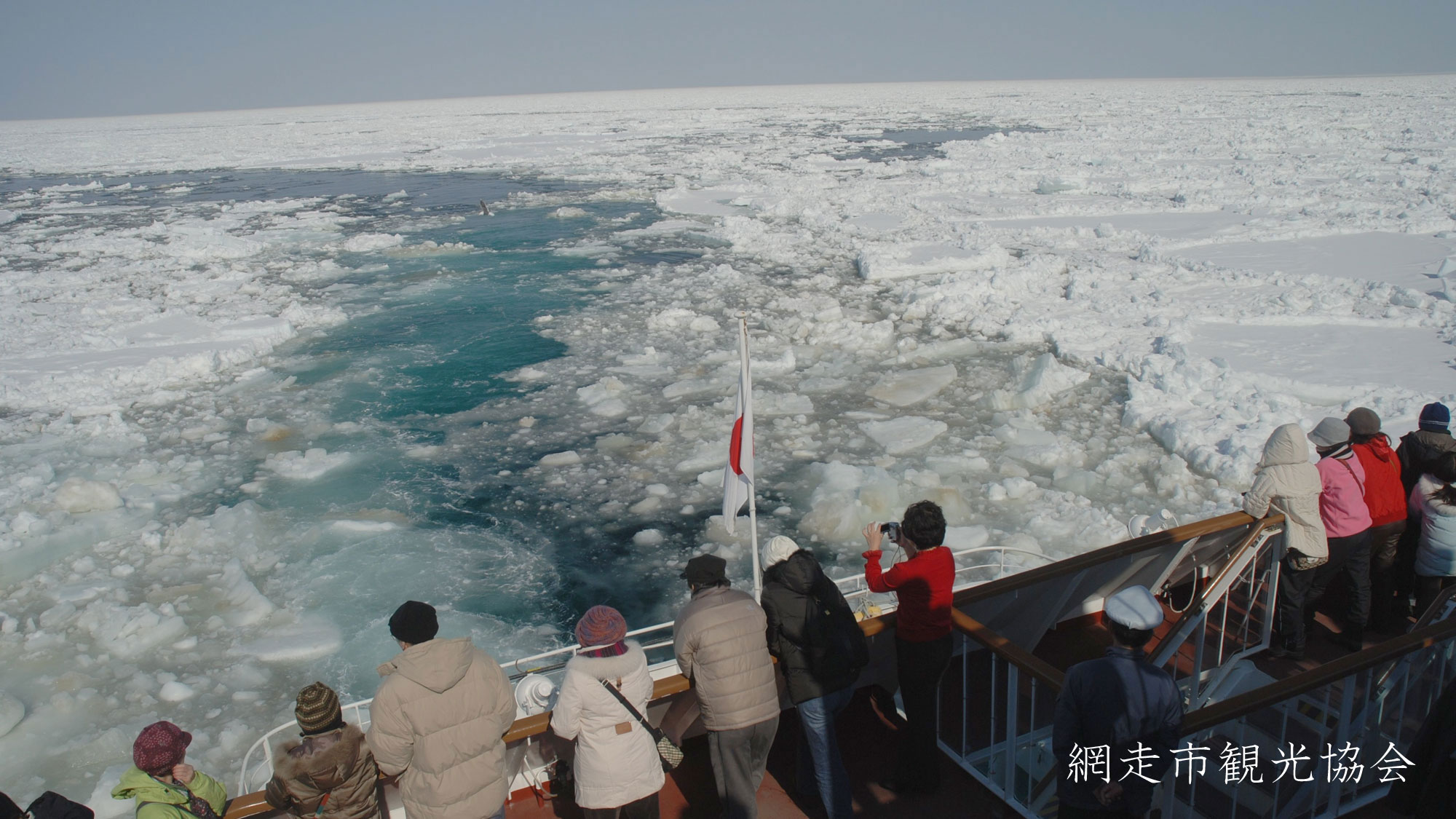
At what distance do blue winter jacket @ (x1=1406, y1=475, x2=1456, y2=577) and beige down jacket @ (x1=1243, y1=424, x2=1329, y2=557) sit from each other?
0.56m

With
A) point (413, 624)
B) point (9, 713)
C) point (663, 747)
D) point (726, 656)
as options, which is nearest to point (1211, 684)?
point (726, 656)

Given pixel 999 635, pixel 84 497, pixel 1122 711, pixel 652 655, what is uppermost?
pixel 1122 711

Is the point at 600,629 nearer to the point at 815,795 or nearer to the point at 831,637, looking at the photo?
the point at 831,637

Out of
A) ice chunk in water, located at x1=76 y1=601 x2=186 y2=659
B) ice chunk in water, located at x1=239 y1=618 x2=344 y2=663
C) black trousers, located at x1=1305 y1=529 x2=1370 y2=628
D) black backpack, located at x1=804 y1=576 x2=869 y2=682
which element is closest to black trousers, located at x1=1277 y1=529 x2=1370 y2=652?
black trousers, located at x1=1305 y1=529 x2=1370 y2=628

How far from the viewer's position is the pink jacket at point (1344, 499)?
383 centimetres

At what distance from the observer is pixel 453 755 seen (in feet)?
8.57

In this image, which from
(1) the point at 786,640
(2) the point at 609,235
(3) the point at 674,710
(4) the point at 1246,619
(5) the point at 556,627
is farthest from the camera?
(2) the point at 609,235

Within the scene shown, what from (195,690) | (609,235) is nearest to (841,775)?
(195,690)

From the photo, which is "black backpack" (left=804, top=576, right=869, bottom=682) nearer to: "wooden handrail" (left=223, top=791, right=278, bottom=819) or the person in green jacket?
"wooden handrail" (left=223, top=791, right=278, bottom=819)

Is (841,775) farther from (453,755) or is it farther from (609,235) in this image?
(609,235)

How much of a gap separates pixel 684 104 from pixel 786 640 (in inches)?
3970

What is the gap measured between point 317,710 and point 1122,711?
89.9 inches

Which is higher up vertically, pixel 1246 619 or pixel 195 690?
pixel 1246 619

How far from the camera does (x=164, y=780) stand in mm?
2580
